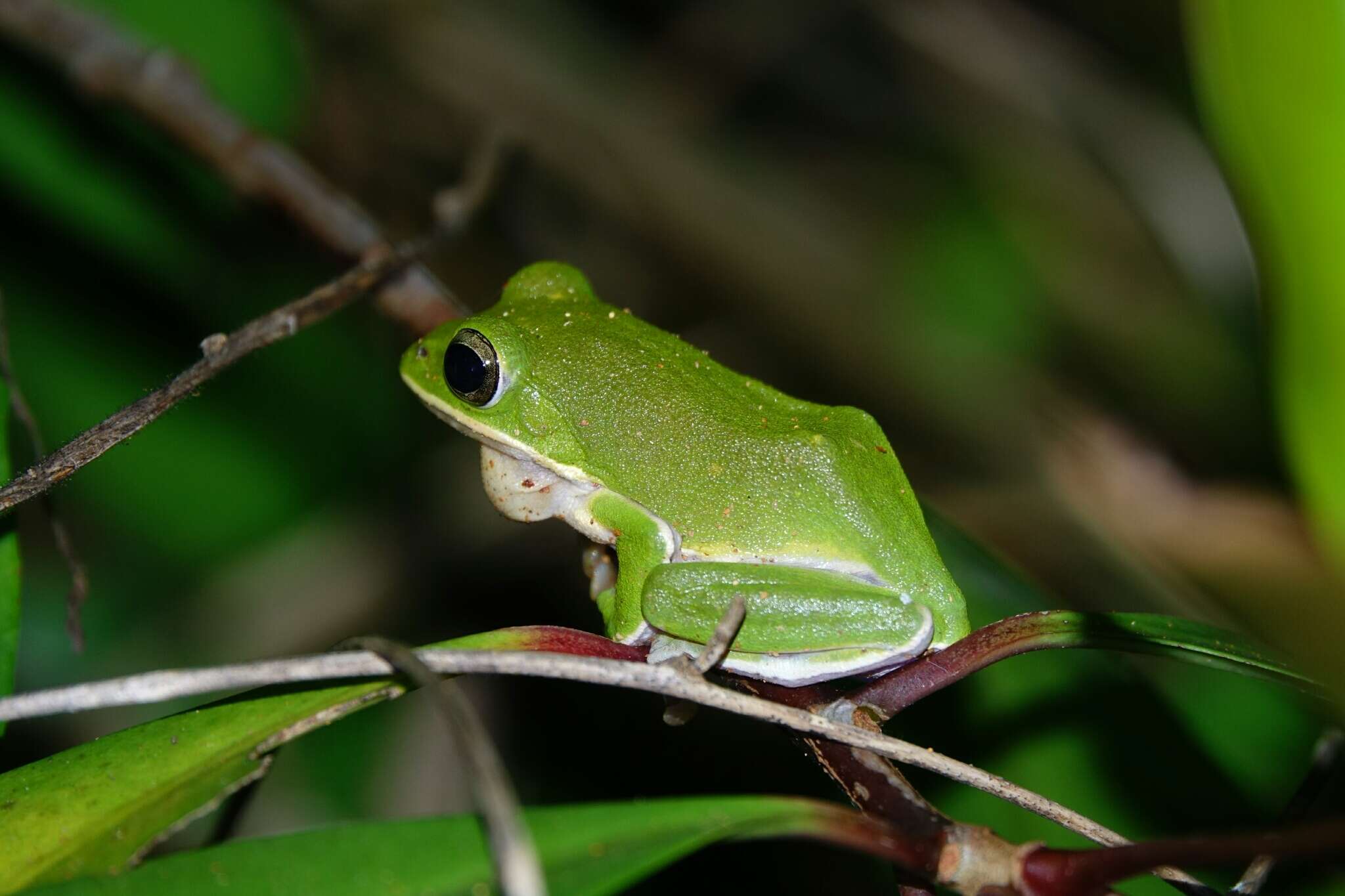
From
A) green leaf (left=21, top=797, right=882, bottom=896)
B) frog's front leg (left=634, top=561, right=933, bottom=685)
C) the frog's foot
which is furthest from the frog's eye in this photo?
green leaf (left=21, top=797, right=882, bottom=896)

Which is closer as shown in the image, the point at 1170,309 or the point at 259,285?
the point at 259,285

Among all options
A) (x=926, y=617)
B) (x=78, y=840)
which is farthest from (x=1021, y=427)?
(x=78, y=840)

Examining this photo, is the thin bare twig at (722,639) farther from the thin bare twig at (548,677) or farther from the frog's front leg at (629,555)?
the frog's front leg at (629,555)

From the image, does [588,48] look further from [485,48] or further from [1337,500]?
[1337,500]

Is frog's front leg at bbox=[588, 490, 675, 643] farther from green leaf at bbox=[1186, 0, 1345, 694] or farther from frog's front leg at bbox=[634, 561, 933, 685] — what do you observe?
green leaf at bbox=[1186, 0, 1345, 694]

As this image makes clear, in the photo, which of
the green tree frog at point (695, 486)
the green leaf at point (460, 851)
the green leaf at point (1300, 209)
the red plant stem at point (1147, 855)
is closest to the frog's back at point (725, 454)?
the green tree frog at point (695, 486)
